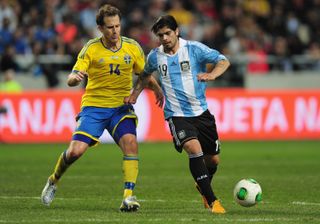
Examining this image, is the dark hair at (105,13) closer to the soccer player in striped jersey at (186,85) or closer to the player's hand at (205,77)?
the soccer player in striped jersey at (186,85)

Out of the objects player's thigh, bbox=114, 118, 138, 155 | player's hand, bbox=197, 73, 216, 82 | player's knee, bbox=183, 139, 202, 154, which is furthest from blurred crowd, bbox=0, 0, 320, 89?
player's hand, bbox=197, 73, 216, 82

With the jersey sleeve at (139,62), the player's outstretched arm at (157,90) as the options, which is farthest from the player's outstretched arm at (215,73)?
the jersey sleeve at (139,62)

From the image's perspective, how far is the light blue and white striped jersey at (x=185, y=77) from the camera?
34.0 ft

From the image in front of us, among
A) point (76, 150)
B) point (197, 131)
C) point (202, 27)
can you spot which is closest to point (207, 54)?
point (197, 131)

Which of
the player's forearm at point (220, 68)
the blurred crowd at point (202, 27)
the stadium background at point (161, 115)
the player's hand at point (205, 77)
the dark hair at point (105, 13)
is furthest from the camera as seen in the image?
the blurred crowd at point (202, 27)

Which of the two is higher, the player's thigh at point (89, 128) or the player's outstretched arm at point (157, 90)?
the player's outstretched arm at point (157, 90)

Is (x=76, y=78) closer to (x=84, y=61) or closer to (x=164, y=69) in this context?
(x=84, y=61)

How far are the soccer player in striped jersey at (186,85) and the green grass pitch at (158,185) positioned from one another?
0.78m

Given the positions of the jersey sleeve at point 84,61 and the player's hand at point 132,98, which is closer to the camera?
the jersey sleeve at point 84,61

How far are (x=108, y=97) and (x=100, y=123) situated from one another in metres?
0.33

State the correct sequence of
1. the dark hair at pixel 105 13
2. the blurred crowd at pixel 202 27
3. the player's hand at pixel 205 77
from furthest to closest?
the blurred crowd at pixel 202 27
the dark hair at pixel 105 13
the player's hand at pixel 205 77

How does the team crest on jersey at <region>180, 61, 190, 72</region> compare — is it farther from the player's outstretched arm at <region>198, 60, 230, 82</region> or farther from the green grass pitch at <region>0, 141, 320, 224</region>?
the green grass pitch at <region>0, 141, 320, 224</region>

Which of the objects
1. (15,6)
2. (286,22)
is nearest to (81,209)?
(15,6)

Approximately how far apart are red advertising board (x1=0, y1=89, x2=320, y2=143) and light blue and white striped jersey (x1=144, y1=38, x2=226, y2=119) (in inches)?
475
